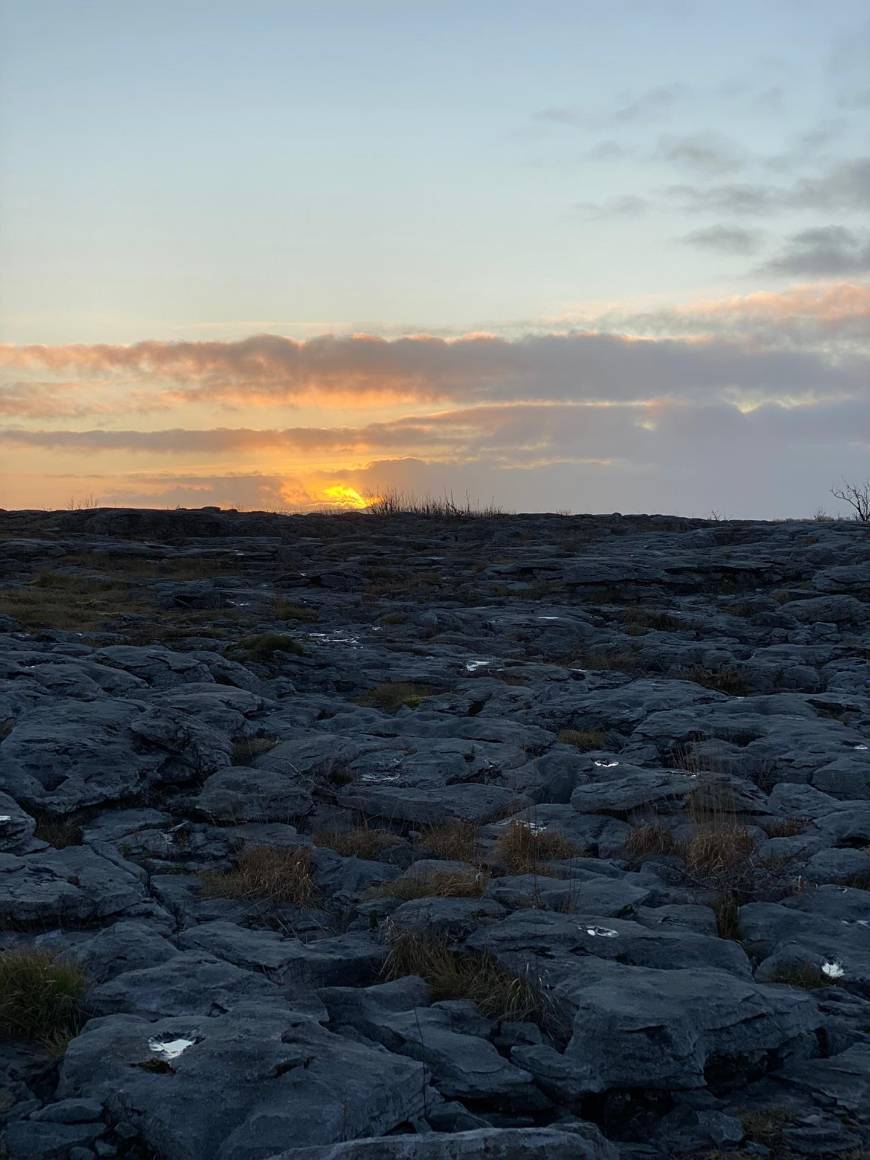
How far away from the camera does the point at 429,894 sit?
8.07 metres

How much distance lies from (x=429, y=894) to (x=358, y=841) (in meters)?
1.60

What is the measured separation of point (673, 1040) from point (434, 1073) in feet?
4.28

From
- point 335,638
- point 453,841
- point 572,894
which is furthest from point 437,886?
point 335,638

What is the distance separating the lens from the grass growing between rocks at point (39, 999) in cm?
599

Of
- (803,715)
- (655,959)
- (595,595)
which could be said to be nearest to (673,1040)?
(655,959)

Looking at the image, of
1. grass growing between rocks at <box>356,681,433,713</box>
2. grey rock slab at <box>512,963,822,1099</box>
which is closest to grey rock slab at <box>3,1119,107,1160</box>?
grey rock slab at <box>512,963,822,1099</box>

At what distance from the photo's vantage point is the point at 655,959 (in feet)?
22.8

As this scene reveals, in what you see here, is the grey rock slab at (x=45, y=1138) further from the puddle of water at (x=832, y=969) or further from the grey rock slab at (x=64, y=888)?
the puddle of water at (x=832, y=969)

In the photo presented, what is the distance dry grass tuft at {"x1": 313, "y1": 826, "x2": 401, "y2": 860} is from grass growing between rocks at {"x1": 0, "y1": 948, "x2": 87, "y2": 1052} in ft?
10.9

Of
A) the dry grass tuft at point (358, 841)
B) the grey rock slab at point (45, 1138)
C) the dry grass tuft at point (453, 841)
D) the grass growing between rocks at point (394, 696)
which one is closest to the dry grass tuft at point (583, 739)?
the grass growing between rocks at point (394, 696)

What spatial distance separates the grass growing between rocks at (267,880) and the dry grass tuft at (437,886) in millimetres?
603

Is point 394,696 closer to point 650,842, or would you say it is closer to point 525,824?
point 525,824

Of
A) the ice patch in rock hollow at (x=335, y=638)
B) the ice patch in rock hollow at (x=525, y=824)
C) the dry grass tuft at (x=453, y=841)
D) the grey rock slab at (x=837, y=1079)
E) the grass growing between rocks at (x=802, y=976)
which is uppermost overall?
the ice patch in rock hollow at (x=335, y=638)

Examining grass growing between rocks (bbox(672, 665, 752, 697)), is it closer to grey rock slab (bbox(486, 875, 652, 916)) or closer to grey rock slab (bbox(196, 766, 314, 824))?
grey rock slab (bbox(196, 766, 314, 824))
